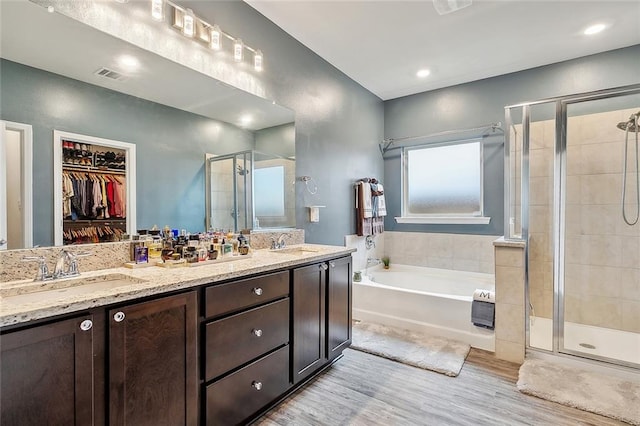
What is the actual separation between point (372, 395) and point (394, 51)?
9.74ft

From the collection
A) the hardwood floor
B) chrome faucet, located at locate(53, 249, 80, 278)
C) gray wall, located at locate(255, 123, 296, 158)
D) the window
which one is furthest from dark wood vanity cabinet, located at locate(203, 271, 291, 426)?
the window

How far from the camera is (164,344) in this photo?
1243 millimetres

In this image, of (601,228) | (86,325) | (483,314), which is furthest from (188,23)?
(601,228)

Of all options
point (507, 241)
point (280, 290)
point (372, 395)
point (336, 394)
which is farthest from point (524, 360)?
point (280, 290)

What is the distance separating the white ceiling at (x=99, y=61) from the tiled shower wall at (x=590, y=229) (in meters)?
2.75

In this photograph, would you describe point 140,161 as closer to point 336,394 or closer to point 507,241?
point 336,394

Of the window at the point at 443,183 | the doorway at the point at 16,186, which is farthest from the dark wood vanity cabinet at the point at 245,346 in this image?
the window at the point at 443,183

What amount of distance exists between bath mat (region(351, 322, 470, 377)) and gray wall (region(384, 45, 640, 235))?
5.11 ft

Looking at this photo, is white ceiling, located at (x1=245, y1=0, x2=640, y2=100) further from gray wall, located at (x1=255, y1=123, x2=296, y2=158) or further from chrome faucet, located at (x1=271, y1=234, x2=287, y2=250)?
chrome faucet, located at (x1=271, y1=234, x2=287, y2=250)

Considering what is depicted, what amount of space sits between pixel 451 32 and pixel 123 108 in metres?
2.66

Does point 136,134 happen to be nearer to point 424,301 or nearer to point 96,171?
point 96,171

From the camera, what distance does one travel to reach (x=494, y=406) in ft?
6.12

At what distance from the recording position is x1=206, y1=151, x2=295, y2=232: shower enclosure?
2123 mm

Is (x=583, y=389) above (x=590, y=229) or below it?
below
